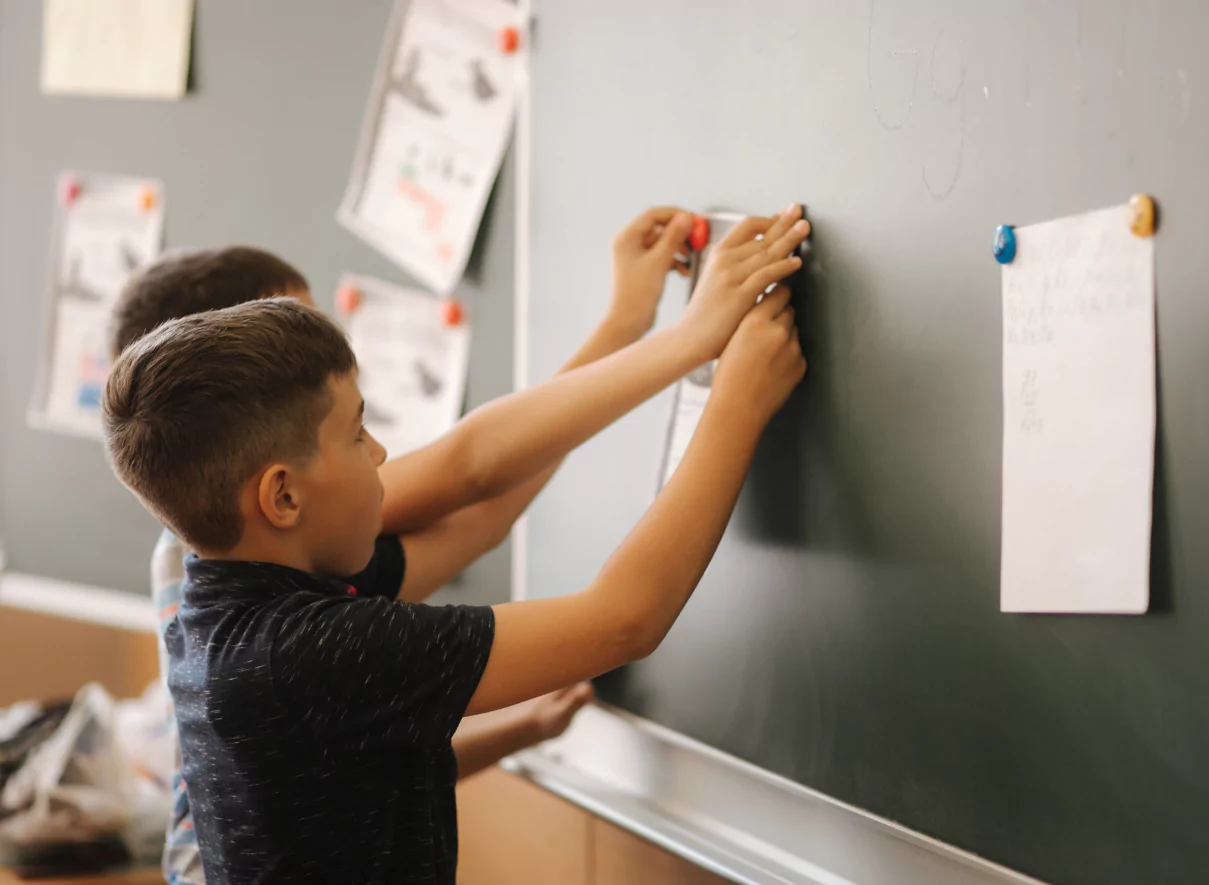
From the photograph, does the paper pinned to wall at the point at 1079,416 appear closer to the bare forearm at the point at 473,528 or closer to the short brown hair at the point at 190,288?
the bare forearm at the point at 473,528

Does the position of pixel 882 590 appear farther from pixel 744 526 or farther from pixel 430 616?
pixel 430 616

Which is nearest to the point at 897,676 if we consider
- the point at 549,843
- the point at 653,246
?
the point at 653,246

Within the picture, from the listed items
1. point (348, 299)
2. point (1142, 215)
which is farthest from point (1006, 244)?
point (348, 299)

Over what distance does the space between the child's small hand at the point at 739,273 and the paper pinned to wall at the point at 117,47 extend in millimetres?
1291

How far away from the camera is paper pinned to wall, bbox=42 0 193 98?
193 centimetres

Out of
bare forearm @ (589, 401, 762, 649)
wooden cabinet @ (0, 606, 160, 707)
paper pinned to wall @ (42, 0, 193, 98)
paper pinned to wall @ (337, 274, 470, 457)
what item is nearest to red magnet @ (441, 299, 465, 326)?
paper pinned to wall @ (337, 274, 470, 457)

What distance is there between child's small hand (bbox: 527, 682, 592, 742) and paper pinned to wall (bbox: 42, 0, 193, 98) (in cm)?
127

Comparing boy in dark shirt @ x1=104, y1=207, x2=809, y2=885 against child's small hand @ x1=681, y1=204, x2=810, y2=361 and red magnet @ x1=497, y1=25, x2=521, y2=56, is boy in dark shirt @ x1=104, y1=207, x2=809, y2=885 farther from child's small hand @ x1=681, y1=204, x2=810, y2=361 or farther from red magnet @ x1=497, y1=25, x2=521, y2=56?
red magnet @ x1=497, y1=25, x2=521, y2=56

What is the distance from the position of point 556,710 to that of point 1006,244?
2.18ft

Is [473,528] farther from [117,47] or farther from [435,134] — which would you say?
[117,47]

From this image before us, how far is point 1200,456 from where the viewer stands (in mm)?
722

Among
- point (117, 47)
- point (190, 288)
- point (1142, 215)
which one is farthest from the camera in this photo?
point (117, 47)

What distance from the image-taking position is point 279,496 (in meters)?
0.87

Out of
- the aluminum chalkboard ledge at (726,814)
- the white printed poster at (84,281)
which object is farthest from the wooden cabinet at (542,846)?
the white printed poster at (84,281)
